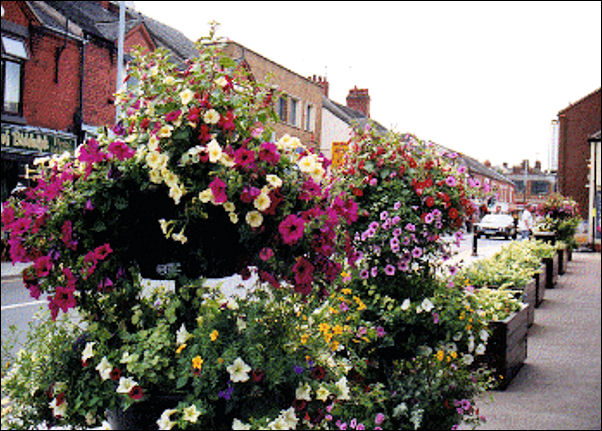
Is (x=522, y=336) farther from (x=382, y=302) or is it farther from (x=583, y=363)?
(x=382, y=302)

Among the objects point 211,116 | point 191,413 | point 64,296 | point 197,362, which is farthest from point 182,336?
point 211,116

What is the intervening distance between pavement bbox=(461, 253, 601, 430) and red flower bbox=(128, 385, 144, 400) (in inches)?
116

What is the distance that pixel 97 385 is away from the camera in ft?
7.13

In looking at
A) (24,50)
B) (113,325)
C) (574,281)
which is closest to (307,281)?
(113,325)

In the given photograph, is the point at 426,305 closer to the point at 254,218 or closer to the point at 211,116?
the point at 254,218

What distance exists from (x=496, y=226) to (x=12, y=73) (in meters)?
14.0

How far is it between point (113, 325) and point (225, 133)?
2.53ft

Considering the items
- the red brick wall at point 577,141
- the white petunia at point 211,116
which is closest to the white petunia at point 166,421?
the white petunia at point 211,116

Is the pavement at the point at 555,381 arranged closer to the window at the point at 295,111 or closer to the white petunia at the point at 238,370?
the window at the point at 295,111

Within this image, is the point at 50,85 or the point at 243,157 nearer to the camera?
the point at 243,157

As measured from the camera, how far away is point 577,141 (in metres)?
35.6

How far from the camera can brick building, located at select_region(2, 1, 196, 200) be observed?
52.2 ft

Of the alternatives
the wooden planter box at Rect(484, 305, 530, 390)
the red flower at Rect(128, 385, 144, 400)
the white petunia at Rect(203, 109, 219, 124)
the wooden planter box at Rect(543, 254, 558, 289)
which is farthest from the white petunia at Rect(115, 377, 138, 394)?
the wooden planter box at Rect(543, 254, 558, 289)

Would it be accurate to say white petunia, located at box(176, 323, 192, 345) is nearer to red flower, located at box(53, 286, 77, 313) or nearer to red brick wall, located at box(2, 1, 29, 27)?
red flower, located at box(53, 286, 77, 313)
